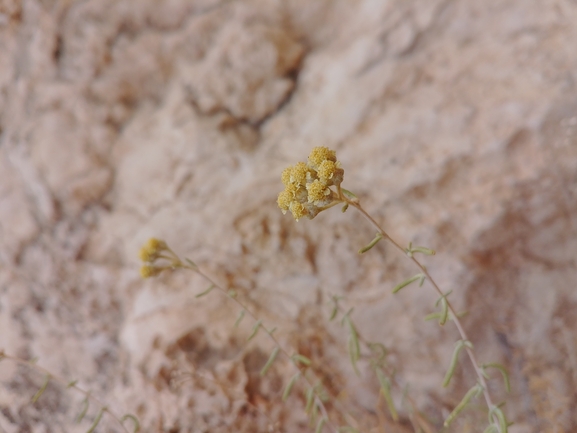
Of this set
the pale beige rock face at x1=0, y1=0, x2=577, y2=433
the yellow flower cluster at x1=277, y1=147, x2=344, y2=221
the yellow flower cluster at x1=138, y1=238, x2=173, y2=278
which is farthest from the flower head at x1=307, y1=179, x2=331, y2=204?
the pale beige rock face at x1=0, y1=0, x2=577, y2=433

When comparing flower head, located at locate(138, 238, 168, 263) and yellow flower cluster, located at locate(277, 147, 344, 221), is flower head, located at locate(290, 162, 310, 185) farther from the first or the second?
flower head, located at locate(138, 238, 168, 263)

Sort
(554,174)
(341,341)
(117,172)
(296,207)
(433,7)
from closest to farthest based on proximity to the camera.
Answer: (296,207) → (554,174) → (341,341) → (433,7) → (117,172)

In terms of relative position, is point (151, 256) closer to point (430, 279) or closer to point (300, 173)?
point (300, 173)

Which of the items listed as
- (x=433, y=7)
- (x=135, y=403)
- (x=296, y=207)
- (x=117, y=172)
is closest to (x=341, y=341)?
(x=135, y=403)

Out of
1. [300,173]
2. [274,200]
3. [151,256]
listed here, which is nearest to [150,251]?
[151,256]

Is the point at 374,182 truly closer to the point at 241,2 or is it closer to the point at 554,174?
the point at 554,174

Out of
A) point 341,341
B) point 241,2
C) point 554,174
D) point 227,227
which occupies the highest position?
point 241,2
